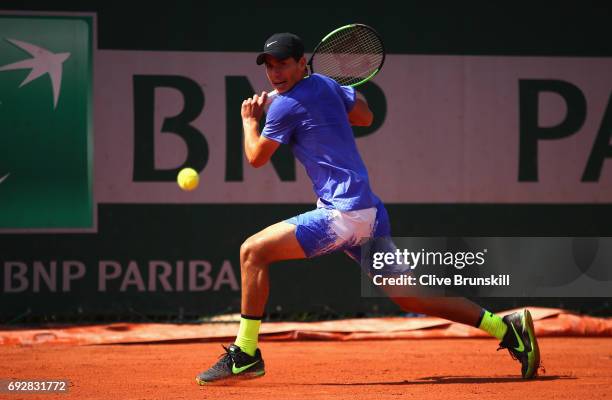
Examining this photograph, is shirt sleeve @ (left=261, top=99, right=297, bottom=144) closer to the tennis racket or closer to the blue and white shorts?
the blue and white shorts

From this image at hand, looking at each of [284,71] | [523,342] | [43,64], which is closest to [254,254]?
[284,71]

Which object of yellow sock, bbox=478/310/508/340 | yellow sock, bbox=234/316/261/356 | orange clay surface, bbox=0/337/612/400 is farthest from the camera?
yellow sock, bbox=478/310/508/340

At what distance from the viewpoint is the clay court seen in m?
4.33

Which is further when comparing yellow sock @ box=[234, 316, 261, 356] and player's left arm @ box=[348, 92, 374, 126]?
player's left arm @ box=[348, 92, 374, 126]

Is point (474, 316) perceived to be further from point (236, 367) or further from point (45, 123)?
point (45, 123)

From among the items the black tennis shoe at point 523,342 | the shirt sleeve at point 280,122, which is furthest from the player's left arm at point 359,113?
the black tennis shoe at point 523,342

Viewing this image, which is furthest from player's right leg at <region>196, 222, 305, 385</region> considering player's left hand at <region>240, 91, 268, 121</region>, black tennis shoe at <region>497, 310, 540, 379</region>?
black tennis shoe at <region>497, 310, 540, 379</region>

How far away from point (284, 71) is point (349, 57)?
58 centimetres

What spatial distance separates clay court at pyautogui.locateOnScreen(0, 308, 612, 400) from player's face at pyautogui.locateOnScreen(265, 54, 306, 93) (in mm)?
1311

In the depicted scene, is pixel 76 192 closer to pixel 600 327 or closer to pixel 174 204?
pixel 174 204

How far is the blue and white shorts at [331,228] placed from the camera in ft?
14.3

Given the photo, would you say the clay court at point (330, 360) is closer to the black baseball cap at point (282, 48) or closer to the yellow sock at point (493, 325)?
the yellow sock at point (493, 325)

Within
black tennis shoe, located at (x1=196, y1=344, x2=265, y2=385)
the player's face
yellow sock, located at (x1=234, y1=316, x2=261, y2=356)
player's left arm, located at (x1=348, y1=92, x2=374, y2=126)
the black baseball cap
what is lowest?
black tennis shoe, located at (x1=196, y1=344, x2=265, y2=385)

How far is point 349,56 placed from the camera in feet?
15.9
